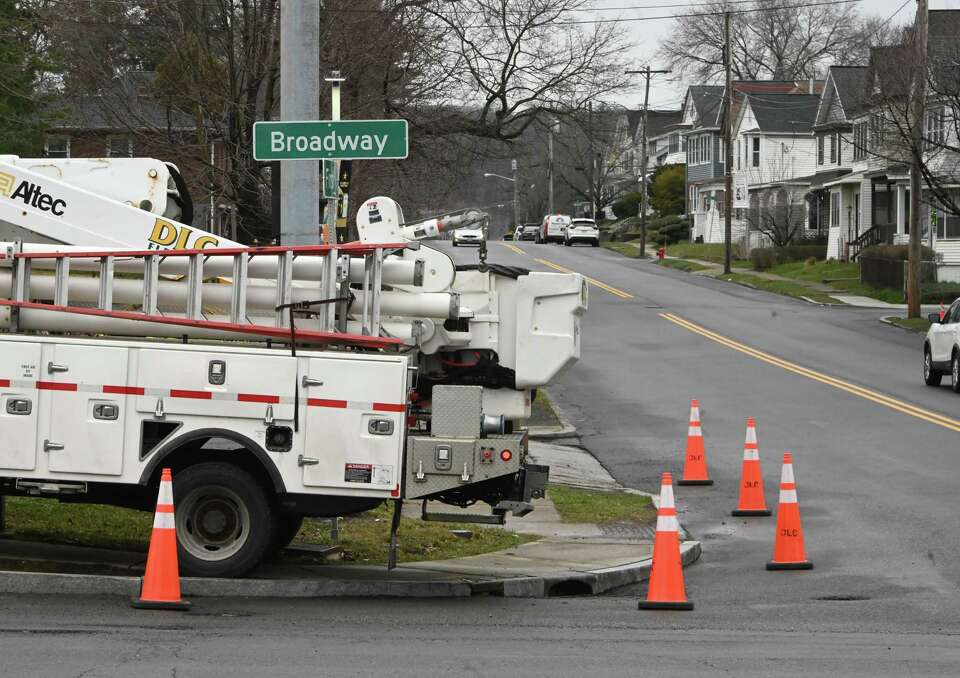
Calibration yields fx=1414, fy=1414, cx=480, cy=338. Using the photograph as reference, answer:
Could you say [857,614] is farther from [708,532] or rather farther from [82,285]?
[82,285]

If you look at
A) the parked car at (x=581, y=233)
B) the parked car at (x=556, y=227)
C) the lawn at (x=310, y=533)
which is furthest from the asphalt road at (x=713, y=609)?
the parked car at (x=556, y=227)

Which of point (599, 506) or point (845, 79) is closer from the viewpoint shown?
point (599, 506)

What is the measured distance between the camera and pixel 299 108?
12141 millimetres

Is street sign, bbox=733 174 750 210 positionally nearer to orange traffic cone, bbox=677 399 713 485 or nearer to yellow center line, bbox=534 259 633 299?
yellow center line, bbox=534 259 633 299

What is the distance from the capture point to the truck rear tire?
9523 mm

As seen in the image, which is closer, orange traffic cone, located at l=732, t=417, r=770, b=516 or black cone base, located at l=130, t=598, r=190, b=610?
black cone base, located at l=130, t=598, r=190, b=610

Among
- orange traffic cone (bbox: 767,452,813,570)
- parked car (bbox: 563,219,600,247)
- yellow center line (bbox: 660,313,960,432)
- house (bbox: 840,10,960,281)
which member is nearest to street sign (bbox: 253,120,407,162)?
orange traffic cone (bbox: 767,452,813,570)

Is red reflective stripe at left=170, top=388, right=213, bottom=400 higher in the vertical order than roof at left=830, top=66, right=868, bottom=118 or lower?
lower

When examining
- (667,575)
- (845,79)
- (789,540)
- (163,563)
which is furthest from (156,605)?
(845,79)

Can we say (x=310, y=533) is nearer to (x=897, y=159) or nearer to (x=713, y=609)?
(x=713, y=609)

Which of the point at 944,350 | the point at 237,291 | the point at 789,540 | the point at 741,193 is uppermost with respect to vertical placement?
the point at 741,193

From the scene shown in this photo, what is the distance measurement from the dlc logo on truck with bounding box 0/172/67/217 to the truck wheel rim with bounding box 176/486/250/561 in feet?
8.10

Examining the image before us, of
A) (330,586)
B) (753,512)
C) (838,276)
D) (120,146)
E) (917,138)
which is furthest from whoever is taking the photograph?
(838,276)

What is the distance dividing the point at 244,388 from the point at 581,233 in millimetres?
72928
